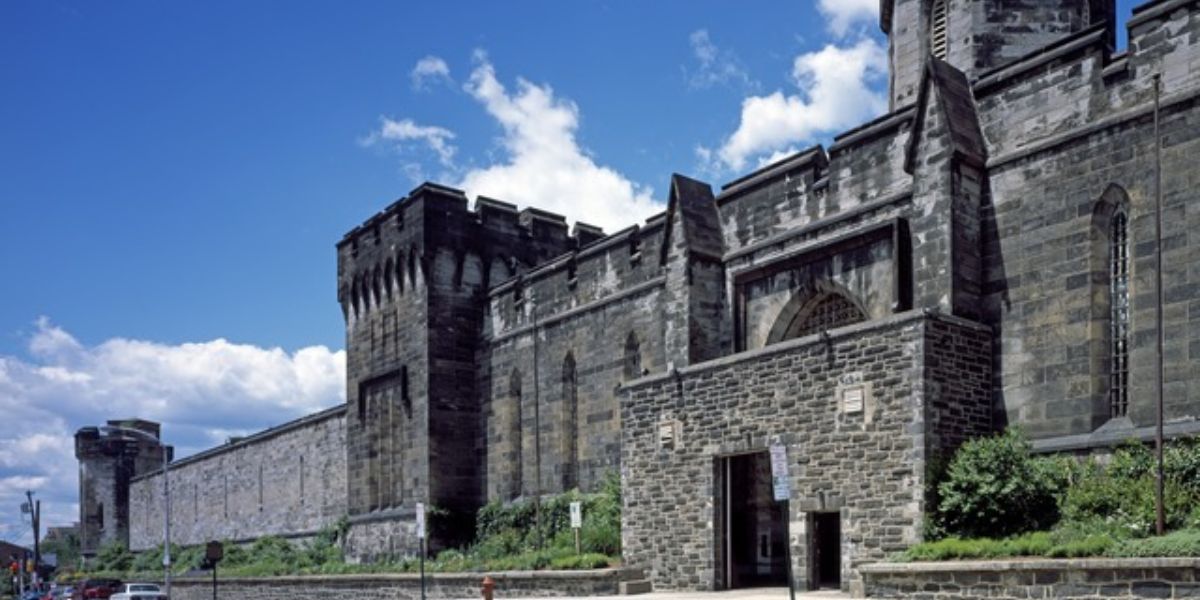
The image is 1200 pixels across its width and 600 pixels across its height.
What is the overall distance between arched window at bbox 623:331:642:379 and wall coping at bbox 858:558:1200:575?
1239 centimetres

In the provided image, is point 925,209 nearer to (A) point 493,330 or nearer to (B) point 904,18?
(B) point 904,18

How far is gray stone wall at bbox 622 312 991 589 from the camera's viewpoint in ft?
65.6

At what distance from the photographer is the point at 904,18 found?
2962 cm

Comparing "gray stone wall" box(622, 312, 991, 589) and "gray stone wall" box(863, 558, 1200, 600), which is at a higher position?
"gray stone wall" box(622, 312, 991, 589)

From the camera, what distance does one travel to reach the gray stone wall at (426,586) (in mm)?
25859

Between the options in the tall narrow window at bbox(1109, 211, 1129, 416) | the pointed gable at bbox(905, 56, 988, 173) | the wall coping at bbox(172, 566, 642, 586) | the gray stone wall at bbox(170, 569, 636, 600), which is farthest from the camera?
the gray stone wall at bbox(170, 569, 636, 600)

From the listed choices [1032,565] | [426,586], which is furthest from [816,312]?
[426,586]

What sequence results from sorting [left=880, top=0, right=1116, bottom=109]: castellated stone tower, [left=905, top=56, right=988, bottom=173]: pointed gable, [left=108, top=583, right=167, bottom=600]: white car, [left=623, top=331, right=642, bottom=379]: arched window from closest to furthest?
[left=905, top=56, right=988, bottom=173]: pointed gable
[left=880, top=0, right=1116, bottom=109]: castellated stone tower
[left=623, top=331, right=642, bottom=379]: arched window
[left=108, top=583, right=167, bottom=600]: white car

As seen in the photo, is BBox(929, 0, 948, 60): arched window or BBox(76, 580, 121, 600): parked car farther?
BBox(76, 580, 121, 600): parked car

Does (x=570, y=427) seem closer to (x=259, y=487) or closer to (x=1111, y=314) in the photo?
(x=1111, y=314)

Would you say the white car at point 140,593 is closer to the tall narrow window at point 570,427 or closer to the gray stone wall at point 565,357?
the gray stone wall at point 565,357

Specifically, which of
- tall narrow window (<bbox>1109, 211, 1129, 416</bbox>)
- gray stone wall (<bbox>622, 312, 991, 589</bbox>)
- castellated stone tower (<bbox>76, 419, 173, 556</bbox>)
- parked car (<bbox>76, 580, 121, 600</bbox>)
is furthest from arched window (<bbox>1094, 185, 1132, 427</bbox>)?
castellated stone tower (<bbox>76, 419, 173, 556</bbox>)

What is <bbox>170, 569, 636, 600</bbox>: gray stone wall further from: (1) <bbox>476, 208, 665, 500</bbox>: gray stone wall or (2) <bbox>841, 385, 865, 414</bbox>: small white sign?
(2) <bbox>841, 385, 865, 414</bbox>: small white sign

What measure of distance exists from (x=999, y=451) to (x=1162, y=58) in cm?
692
